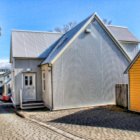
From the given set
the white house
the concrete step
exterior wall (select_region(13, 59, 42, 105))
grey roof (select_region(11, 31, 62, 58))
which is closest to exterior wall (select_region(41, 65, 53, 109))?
the white house

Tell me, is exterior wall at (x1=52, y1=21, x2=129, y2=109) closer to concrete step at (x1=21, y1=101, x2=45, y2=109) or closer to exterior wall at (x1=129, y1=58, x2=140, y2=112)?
concrete step at (x1=21, y1=101, x2=45, y2=109)

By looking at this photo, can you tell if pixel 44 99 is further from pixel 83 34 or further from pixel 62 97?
pixel 83 34

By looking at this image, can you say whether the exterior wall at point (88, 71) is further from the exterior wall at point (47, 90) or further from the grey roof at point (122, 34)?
the grey roof at point (122, 34)

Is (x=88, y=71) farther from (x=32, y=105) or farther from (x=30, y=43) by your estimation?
(x=30, y=43)

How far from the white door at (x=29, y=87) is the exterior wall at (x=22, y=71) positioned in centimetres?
31

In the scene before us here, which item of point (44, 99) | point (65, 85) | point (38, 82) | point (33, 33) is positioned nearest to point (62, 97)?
point (65, 85)

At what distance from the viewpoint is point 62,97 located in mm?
15734

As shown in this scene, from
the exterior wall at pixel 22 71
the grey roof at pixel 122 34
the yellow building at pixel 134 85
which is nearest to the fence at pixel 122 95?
the yellow building at pixel 134 85

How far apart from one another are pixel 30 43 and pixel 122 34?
941 cm

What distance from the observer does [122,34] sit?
74.8 ft

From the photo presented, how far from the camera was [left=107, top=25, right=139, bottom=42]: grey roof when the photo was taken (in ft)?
72.3

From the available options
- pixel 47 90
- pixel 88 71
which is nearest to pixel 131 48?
pixel 88 71

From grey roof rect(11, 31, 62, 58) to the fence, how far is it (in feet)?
22.5

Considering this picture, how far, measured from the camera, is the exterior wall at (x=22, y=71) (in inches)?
707
